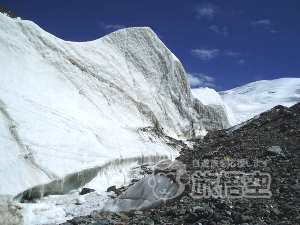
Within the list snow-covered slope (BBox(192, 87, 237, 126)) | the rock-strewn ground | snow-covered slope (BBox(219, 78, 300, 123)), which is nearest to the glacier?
the rock-strewn ground

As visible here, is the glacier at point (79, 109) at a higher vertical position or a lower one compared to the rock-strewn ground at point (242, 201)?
higher

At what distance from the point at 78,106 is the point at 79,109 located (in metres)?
0.25

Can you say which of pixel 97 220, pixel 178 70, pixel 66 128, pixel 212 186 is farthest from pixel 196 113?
pixel 97 220

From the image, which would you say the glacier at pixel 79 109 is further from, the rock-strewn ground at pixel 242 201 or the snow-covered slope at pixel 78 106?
the rock-strewn ground at pixel 242 201

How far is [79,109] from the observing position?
39.1 feet

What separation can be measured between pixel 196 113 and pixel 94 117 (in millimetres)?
12831

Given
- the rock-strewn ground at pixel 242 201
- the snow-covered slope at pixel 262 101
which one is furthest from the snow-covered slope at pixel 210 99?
the rock-strewn ground at pixel 242 201

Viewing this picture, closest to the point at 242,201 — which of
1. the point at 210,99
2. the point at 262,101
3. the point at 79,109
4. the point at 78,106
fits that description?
the point at 79,109

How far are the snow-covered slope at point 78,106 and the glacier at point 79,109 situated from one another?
3 centimetres

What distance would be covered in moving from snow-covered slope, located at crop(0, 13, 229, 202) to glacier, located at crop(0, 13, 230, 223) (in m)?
0.03

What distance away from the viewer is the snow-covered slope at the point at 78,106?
809 cm

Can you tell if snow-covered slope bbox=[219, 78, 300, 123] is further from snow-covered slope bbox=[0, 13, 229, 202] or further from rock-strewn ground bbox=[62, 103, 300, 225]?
rock-strewn ground bbox=[62, 103, 300, 225]

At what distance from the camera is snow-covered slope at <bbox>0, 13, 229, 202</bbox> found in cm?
809

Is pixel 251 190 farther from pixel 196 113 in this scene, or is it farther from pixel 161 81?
pixel 196 113
